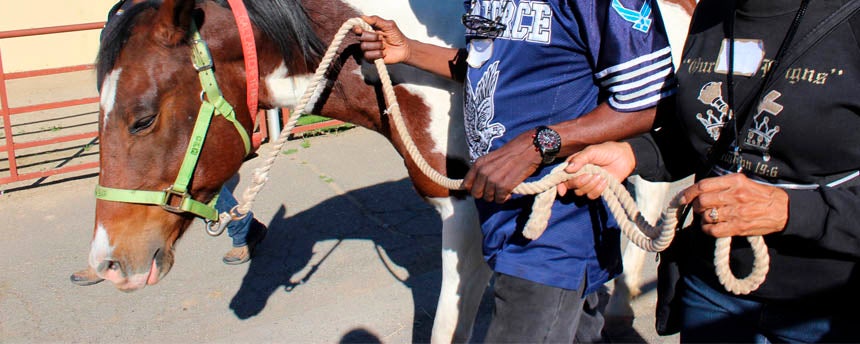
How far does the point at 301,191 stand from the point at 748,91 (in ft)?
13.6

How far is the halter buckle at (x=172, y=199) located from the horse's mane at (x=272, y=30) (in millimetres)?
398

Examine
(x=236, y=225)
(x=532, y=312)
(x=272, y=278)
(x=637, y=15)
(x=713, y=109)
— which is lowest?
(x=272, y=278)

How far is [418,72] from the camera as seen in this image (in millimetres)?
2424

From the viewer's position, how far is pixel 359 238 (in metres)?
4.45

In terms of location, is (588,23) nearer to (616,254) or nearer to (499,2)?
(499,2)

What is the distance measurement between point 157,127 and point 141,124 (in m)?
0.05

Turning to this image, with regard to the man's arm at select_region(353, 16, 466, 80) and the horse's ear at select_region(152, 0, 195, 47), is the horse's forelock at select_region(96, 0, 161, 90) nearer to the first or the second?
the horse's ear at select_region(152, 0, 195, 47)

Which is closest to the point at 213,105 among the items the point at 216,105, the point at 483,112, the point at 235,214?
the point at 216,105

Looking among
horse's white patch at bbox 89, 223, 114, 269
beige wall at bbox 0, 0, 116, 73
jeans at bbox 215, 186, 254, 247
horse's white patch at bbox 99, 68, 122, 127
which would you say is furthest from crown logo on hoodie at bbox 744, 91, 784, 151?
beige wall at bbox 0, 0, 116, 73

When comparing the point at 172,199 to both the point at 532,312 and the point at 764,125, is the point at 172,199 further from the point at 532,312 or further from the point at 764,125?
the point at 764,125

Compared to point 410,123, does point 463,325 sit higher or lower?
lower

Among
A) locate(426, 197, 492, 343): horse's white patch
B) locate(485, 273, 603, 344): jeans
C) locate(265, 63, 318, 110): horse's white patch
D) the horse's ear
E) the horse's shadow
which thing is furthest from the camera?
the horse's shadow

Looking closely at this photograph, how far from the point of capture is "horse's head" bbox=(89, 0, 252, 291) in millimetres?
2123

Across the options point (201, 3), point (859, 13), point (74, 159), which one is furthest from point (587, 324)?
point (74, 159)
